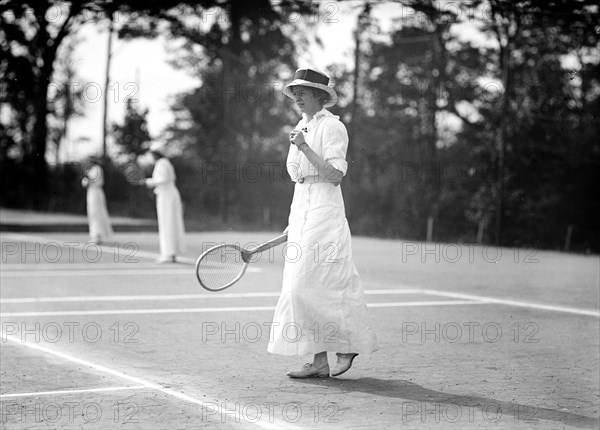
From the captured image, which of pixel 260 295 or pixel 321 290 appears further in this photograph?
pixel 260 295

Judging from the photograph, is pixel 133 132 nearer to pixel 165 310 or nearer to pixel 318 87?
pixel 165 310

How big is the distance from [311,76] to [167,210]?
1237 centimetres

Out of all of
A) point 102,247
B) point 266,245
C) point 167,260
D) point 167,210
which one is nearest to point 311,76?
point 266,245

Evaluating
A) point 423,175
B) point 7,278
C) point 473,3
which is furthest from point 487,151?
point 7,278

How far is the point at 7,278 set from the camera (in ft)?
54.2

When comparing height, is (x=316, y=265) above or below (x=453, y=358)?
above

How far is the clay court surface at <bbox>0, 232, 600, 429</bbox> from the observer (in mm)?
6879

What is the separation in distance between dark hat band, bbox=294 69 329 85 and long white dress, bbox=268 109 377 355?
278 mm

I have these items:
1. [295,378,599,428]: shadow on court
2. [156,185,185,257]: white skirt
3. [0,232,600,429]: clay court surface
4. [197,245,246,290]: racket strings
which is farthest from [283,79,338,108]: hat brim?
[156,185,185,257]: white skirt

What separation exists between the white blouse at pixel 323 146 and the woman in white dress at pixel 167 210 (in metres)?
12.1

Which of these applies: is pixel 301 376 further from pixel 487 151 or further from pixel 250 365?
pixel 487 151

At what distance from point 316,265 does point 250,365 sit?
112cm

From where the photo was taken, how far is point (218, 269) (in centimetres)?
884

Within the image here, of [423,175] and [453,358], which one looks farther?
[423,175]
